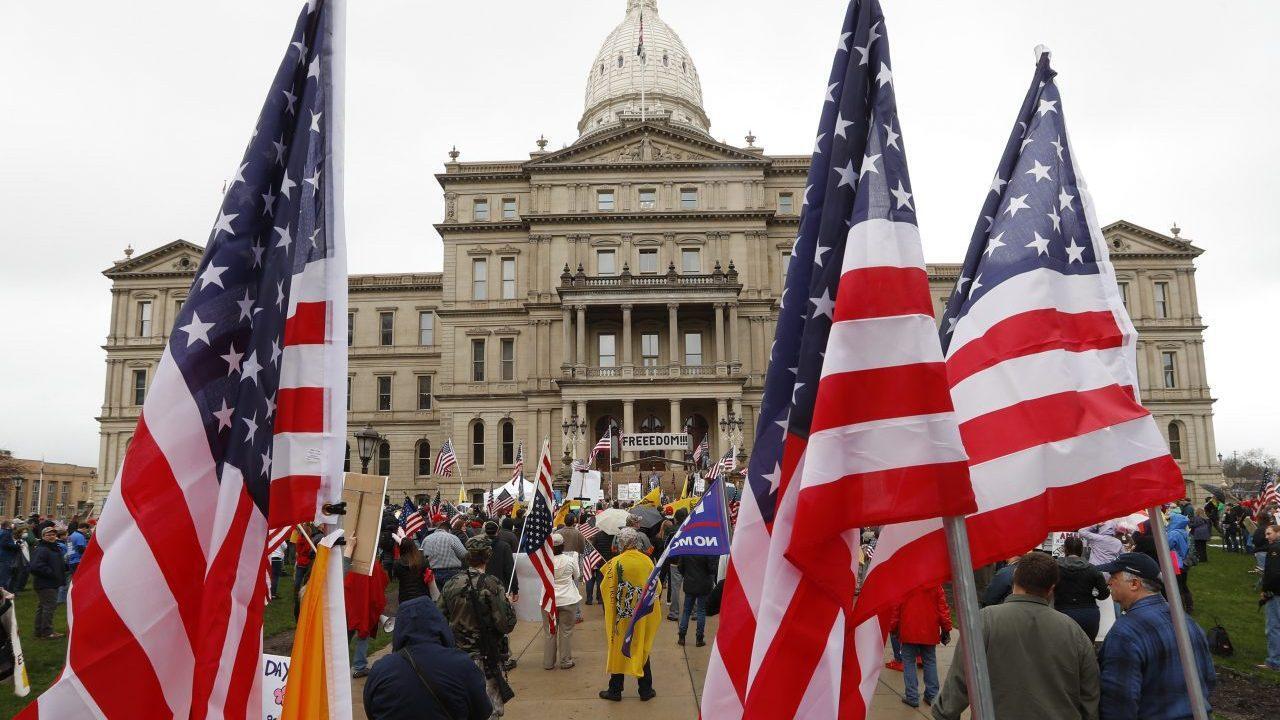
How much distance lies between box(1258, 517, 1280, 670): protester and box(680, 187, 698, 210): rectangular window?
137ft

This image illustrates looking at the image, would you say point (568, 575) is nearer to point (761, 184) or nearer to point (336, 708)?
point (336, 708)

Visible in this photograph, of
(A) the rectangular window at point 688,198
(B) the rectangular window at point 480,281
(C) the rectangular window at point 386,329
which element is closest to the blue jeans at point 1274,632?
(A) the rectangular window at point 688,198

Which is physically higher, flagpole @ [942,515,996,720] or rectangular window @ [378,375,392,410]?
rectangular window @ [378,375,392,410]

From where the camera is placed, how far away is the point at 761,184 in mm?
51438

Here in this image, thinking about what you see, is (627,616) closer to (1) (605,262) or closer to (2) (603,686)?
(2) (603,686)

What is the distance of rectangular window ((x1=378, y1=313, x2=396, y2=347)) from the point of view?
2372 inches

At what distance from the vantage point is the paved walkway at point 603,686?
31.1ft

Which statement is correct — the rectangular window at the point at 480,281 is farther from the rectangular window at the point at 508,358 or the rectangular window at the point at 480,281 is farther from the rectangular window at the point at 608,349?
the rectangular window at the point at 608,349

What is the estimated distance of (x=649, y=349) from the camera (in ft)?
163

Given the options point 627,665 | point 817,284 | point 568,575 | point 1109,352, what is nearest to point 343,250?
point 817,284

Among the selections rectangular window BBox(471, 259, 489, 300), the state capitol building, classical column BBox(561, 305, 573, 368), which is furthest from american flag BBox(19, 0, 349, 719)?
rectangular window BBox(471, 259, 489, 300)

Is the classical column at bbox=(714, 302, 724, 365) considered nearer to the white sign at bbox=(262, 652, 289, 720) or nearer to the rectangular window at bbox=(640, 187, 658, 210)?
the rectangular window at bbox=(640, 187, 658, 210)

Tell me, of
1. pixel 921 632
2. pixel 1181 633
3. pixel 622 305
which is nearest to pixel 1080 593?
pixel 921 632

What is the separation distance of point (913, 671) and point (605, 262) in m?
42.8
